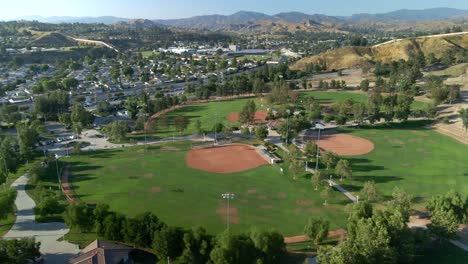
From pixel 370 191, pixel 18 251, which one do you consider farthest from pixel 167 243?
pixel 370 191

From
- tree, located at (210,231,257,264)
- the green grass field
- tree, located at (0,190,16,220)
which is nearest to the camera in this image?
tree, located at (210,231,257,264)

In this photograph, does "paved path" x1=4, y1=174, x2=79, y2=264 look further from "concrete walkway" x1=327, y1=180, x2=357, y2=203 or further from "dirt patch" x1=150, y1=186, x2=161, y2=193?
"concrete walkway" x1=327, y1=180, x2=357, y2=203

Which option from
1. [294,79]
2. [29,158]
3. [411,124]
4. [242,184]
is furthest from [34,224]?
[294,79]

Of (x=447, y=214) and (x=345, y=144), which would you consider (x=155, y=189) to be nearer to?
(x=447, y=214)

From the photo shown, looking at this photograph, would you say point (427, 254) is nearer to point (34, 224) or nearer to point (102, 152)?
point (34, 224)

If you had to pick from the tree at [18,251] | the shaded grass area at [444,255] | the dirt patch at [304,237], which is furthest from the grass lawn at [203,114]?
the shaded grass area at [444,255]

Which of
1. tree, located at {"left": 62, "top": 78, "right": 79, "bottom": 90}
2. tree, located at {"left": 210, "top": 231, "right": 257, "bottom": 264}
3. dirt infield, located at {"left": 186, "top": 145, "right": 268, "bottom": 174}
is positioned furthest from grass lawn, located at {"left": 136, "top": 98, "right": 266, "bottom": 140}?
tree, located at {"left": 62, "top": 78, "right": 79, "bottom": 90}

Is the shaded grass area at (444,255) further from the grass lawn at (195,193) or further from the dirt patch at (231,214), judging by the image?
the dirt patch at (231,214)
